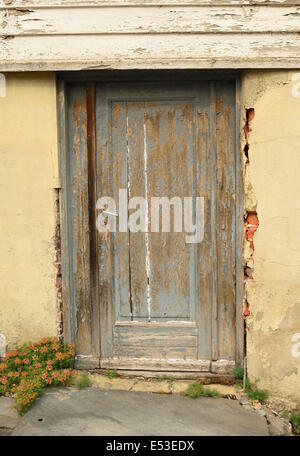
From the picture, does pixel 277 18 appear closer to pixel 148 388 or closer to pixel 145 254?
pixel 145 254

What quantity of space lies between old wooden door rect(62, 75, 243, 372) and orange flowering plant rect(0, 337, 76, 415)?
0.90 feet

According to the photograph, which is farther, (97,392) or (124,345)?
(124,345)

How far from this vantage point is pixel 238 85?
389 centimetres

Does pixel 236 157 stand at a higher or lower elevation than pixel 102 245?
higher

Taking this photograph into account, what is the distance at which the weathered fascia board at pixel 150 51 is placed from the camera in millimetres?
3734

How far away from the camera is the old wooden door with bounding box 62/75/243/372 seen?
405 centimetres

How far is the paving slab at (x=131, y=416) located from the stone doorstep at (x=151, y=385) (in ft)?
0.31

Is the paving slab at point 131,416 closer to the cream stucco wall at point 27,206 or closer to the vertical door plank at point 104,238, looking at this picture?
the vertical door plank at point 104,238

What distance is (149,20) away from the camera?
3795 millimetres

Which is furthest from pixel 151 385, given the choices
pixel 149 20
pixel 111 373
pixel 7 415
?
pixel 149 20

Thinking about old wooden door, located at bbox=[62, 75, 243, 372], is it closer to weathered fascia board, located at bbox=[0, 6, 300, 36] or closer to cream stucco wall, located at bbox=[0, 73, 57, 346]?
cream stucco wall, located at bbox=[0, 73, 57, 346]

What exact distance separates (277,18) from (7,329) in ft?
11.0
